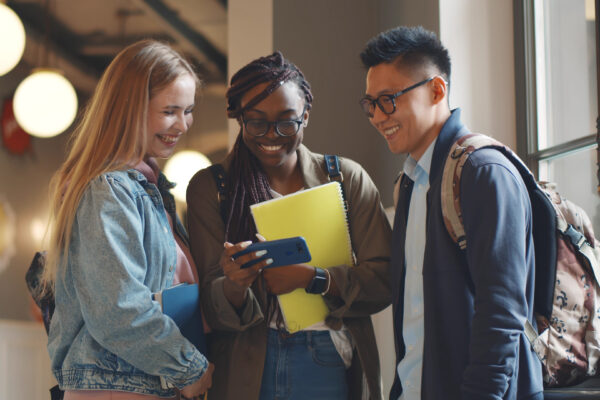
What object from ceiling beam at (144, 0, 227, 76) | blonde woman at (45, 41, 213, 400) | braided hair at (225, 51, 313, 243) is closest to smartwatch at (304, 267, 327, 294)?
braided hair at (225, 51, 313, 243)

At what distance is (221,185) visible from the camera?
6.53 feet

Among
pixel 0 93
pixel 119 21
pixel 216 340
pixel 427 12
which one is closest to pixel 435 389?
pixel 216 340

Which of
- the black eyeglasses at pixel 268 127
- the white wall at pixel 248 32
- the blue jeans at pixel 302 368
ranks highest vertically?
the white wall at pixel 248 32

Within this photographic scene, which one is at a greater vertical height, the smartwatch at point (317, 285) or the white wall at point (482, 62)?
the white wall at point (482, 62)

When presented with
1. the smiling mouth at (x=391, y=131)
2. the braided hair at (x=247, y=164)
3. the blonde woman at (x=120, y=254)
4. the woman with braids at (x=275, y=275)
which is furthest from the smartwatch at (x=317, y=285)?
the smiling mouth at (x=391, y=131)

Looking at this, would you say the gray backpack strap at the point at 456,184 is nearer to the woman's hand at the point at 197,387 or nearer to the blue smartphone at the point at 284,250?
the blue smartphone at the point at 284,250

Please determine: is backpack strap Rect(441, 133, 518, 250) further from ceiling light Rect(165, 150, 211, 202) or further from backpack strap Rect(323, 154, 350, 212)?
ceiling light Rect(165, 150, 211, 202)

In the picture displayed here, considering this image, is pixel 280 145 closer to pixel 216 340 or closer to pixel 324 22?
pixel 216 340

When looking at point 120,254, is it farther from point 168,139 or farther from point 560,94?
point 560,94

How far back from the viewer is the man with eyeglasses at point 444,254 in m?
1.26

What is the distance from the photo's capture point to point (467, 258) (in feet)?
4.50

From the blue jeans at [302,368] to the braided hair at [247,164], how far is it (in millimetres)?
344

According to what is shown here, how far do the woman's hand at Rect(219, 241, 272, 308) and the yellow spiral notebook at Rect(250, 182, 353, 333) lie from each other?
14 cm

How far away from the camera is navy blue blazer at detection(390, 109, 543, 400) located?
4.09 feet
